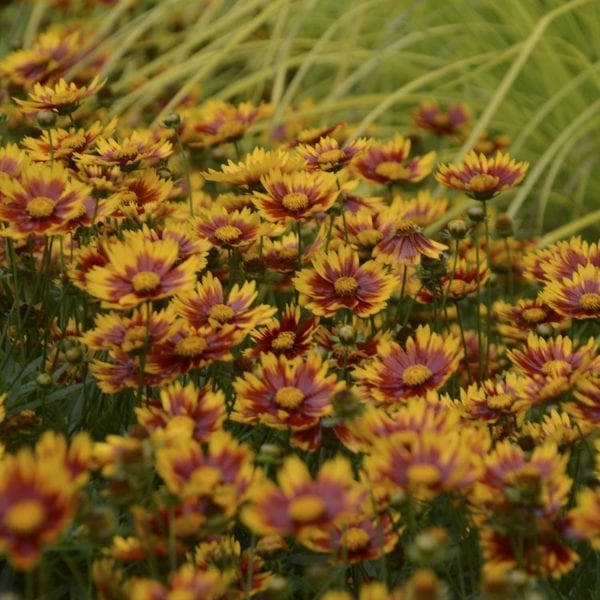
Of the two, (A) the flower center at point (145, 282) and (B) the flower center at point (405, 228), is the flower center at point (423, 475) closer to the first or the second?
(A) the flower center at point (145, 282)

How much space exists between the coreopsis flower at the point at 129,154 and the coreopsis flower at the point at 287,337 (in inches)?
10.6

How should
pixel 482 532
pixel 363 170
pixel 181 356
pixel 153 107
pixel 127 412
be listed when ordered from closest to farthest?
pixel 482 532 → pixel 181 356 → pixel 127 412 → pixel 363 170 → pixel 153 107

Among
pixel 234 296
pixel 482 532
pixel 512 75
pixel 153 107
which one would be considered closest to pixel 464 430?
pixel 482 532

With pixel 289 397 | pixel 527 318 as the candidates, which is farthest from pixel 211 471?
pixel 527 318

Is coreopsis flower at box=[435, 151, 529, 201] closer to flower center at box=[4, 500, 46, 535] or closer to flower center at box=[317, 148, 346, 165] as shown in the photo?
flower center at box=[317, 148, 346, 165]

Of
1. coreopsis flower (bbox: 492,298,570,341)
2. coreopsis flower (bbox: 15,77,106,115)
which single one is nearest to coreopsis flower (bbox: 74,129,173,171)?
coreopsis flower (bbox: 15,77,106,115)

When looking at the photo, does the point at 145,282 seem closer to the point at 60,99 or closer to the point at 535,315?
the point at 60,99

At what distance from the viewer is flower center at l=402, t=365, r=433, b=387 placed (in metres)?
1.13

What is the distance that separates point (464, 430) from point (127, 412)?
449mm

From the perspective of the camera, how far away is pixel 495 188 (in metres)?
1.34

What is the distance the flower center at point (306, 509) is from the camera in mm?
732

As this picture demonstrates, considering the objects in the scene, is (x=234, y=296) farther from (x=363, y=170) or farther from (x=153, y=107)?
(x=153, y=107)

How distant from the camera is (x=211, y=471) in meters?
0.81

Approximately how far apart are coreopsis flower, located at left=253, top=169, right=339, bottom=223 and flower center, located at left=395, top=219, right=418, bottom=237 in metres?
0.09
